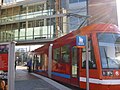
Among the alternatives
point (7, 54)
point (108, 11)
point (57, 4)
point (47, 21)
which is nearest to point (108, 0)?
point (108, 11)

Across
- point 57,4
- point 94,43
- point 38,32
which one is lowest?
point 94,43

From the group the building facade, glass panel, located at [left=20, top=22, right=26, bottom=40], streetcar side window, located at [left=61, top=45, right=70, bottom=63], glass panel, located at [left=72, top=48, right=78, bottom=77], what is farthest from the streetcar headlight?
glass panel, located at [left=20, top=22, right=26, bottom=40]

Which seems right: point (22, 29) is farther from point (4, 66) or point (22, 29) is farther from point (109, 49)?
point (4, 66)

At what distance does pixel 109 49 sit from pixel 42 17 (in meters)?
24.8

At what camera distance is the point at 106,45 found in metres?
10.6

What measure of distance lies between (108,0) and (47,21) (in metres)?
15.6

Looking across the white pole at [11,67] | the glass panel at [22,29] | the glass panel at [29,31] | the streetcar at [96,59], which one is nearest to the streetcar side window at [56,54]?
the streetcar at [96,59]

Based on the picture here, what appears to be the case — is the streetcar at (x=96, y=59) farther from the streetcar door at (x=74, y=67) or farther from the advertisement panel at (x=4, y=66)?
the advertisement panel at (x=4, y=66)

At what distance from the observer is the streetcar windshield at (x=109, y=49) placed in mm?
10281

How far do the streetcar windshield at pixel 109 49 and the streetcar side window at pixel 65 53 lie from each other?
251 cm

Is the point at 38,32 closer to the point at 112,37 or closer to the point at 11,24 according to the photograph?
the point at 11,24

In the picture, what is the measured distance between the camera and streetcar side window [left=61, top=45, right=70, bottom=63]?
12.9 m

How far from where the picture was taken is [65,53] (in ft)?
44.1

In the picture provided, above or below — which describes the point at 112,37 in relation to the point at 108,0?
below
